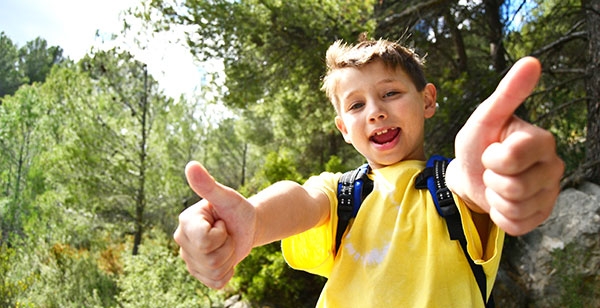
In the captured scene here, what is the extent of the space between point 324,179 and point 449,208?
437 millimetres

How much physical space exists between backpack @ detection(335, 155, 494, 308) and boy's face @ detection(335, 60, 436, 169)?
0.10m

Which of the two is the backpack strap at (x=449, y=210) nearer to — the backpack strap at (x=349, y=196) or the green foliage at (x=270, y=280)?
the backpack strap at (x=349, y=196)

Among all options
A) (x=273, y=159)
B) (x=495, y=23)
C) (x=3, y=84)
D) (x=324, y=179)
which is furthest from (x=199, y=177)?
(x=3, y=84)

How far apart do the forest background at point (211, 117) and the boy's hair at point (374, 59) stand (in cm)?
94

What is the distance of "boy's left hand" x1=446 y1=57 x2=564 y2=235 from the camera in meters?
0.72

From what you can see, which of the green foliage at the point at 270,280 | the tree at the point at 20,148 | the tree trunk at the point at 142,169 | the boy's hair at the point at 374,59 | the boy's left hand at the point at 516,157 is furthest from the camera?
the tree at the point at 20,148

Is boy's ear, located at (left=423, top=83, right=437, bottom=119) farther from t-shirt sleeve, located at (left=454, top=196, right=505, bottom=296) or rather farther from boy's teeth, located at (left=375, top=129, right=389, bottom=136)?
t-shirt sleeve, located at (left=454, top=196, right=505, bottom=296)

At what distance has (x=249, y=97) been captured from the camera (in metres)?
5.66

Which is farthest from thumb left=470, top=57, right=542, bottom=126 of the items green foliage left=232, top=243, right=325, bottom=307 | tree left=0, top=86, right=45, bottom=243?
tree left=0, top=86, right=45, bottom=243

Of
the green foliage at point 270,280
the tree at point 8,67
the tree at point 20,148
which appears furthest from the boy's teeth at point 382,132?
the tree at point 8,67

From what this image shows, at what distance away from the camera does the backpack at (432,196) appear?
1.16 m

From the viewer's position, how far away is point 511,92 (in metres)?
0.75

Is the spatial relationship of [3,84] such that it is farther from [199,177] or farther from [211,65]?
[199,177]

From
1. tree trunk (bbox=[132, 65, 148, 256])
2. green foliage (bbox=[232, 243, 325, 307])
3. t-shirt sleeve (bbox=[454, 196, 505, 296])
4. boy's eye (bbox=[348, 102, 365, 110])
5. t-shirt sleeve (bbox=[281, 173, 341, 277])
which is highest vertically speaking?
tree trunk (bbox=[132, 65, 148, 256])
